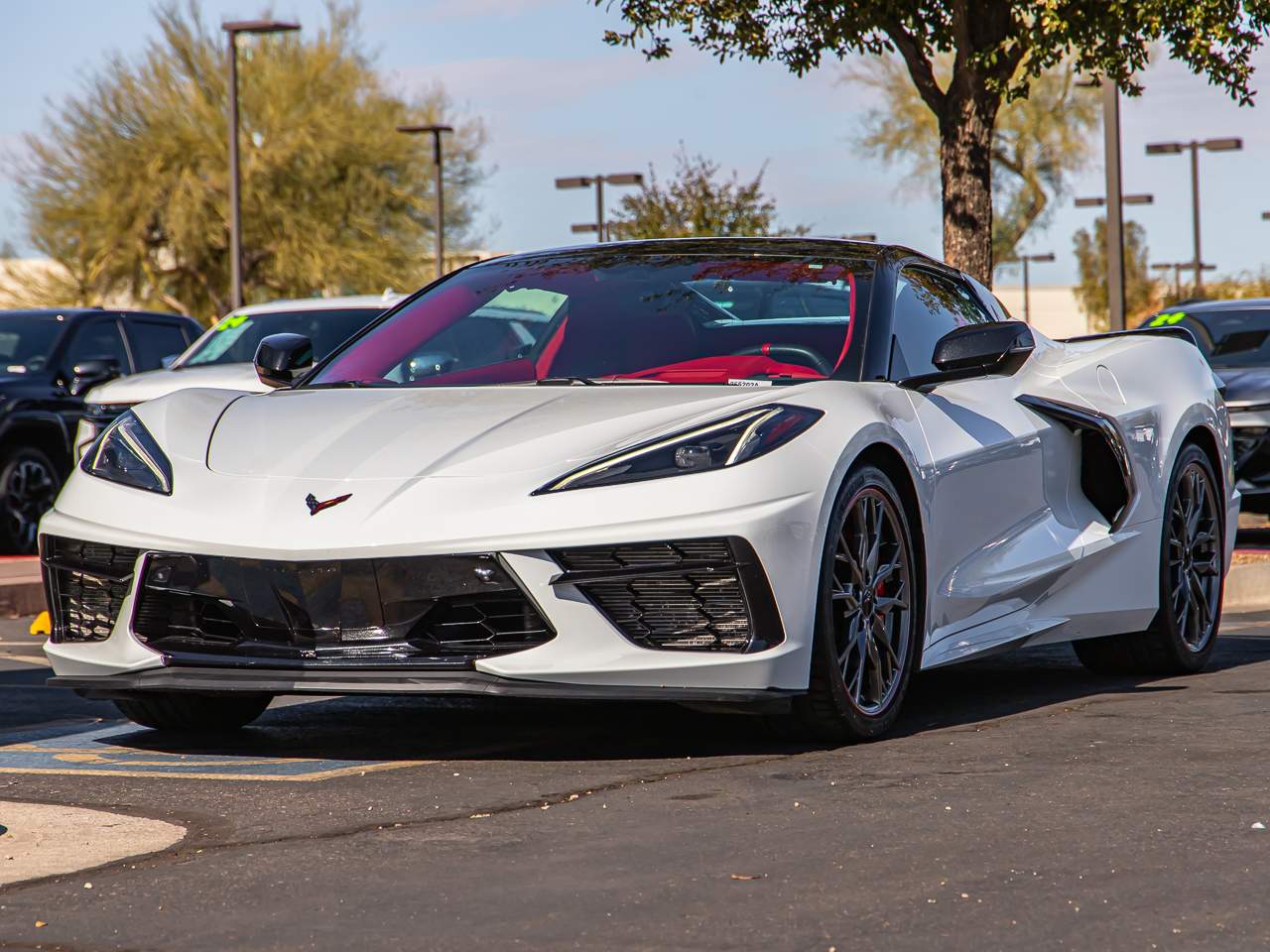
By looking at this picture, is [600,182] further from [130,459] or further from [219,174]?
[130,459]

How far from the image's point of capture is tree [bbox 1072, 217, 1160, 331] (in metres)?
54.8

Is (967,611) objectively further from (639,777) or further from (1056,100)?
(1056,100)

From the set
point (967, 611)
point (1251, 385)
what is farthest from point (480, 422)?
point (1251, 385)

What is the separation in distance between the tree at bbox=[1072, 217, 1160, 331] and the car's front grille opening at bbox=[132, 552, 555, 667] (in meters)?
46.8

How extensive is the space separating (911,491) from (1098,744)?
821 mm

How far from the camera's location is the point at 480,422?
528cm

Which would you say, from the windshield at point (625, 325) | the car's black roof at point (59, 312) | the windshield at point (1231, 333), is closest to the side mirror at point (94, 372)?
the car's black roof at point (59, 312)

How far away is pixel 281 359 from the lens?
641 cm

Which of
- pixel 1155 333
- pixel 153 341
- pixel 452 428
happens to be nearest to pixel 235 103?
pixel 153 341

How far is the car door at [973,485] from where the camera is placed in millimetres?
5754

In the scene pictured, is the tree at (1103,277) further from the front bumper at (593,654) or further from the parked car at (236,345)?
the front bumper at (593,654)

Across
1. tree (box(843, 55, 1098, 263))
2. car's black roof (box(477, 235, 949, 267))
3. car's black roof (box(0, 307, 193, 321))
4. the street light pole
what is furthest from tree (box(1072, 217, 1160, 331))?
car's black roof (box(477, 235, 949, 267))

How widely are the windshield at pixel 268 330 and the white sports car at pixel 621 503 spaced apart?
668 cm

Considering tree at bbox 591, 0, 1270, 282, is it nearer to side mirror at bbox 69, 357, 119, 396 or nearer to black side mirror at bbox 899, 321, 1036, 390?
side mirror at bbox 69, 357, 119, 396
